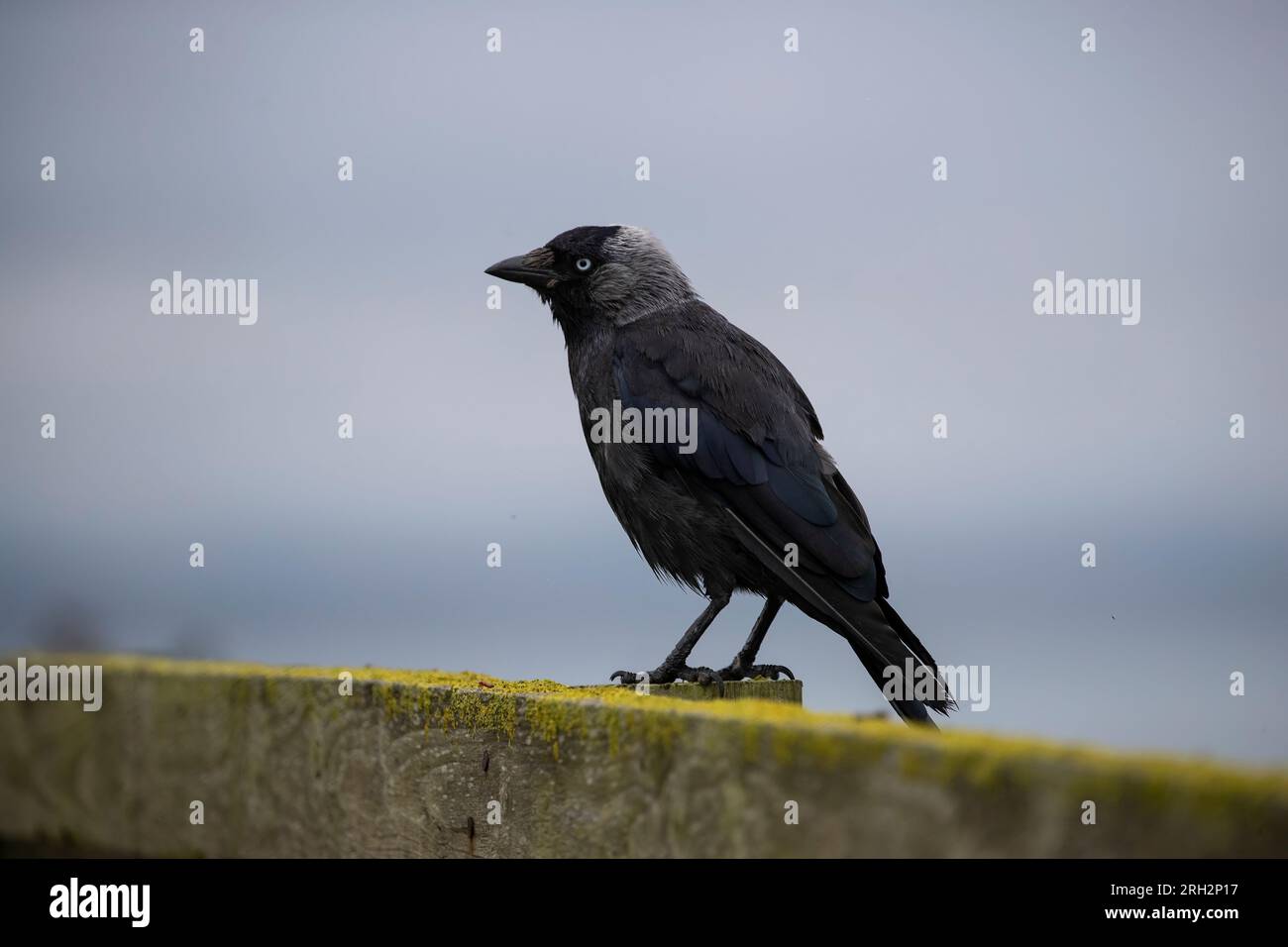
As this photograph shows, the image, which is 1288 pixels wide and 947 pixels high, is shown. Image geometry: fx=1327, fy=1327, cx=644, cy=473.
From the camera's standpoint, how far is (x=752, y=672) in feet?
18.8

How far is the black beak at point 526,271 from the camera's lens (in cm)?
688

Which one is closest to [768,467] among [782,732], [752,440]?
[752,440]

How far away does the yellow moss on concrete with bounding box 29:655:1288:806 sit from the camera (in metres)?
1.86

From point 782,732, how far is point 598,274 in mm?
4709

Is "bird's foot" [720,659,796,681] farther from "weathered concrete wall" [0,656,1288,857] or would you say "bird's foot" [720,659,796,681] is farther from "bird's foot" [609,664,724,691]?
"weathered concrete wall" [0,656,1288,857]

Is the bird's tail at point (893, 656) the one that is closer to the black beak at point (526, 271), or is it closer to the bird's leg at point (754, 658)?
the bird's leg at point (754, 658)

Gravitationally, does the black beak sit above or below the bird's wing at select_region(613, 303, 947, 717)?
above

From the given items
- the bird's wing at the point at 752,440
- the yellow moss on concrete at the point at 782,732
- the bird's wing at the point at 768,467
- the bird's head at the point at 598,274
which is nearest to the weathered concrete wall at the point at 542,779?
the yellow moss on concrete at the point at 782,732

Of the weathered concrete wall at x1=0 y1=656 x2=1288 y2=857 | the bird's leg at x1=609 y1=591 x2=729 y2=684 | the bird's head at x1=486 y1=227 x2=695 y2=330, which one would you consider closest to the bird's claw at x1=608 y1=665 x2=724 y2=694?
the bird's leg at x1=609 y1=591 x2=729 y2=684

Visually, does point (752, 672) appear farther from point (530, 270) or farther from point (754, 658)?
point (530, 270)

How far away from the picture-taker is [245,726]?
4082mm
